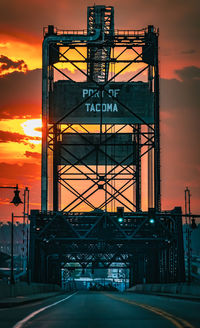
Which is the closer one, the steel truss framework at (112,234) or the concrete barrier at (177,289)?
the concrete barrier at (177,289)

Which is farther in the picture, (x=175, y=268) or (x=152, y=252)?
(x=152, y=252)

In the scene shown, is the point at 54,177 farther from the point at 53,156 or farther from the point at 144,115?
the point at 144,115

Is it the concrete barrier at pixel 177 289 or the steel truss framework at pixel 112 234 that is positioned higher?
the steel truss framework at pixel 112 234

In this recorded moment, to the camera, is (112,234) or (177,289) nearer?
(177,289)

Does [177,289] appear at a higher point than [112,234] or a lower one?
lower

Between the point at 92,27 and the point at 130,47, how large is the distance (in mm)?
4919

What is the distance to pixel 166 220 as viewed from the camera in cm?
7462

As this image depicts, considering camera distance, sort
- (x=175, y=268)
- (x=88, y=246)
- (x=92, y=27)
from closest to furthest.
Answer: (x=175, y=268), (x=92, y=27), (x=88, y=246)

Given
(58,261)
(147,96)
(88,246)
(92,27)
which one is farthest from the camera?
(58,261)

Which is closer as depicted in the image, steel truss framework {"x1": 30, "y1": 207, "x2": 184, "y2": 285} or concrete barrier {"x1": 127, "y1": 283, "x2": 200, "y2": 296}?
concrete barrier {"x1": 127, "y1": 283, "x2": 200, "y2": 296}

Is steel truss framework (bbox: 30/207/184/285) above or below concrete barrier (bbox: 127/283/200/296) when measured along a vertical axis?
above

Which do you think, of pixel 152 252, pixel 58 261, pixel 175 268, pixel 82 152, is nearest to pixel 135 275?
pixel 58 261

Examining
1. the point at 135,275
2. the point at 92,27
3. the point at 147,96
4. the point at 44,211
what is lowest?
the point at 135,275

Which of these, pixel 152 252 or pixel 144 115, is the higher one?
pixel 144 115
